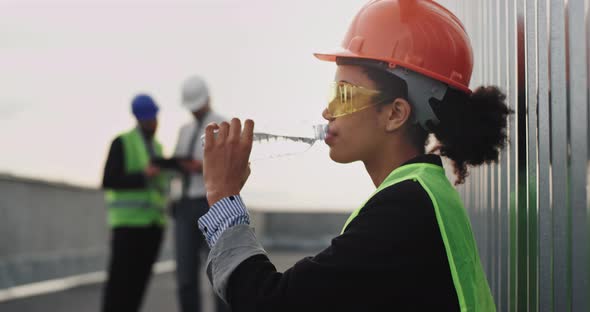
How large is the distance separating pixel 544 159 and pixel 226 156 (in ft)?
3.36

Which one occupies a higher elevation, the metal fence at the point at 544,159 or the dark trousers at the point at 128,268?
the metal fence at the point at 544,159

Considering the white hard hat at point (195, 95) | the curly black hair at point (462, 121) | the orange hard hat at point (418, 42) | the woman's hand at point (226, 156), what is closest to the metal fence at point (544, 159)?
the curly black hair at point (462, 121)

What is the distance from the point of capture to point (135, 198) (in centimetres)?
746

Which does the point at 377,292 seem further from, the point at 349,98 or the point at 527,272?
the point at 527,272

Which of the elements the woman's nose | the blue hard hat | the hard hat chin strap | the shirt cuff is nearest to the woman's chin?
the woman's nose

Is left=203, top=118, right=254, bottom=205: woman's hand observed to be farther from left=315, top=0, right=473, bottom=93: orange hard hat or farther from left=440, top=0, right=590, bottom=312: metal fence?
left=440, top=0, right=590, bottom=312: metal fence

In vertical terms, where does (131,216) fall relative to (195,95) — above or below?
below

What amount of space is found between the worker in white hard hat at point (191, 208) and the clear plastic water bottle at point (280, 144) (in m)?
4.35

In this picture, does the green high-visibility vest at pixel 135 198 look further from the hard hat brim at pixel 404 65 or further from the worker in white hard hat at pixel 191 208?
the hard hat brim at pixel 404 65

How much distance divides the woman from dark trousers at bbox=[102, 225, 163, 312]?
479 centimetres

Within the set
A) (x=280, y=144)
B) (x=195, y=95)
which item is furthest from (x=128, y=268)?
(x=280, y=144)

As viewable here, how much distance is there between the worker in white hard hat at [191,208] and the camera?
7352 mm

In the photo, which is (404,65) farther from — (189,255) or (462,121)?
(189,255)

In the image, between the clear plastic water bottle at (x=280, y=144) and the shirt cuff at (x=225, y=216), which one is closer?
the shirt cuff at (x=225, y=216)
